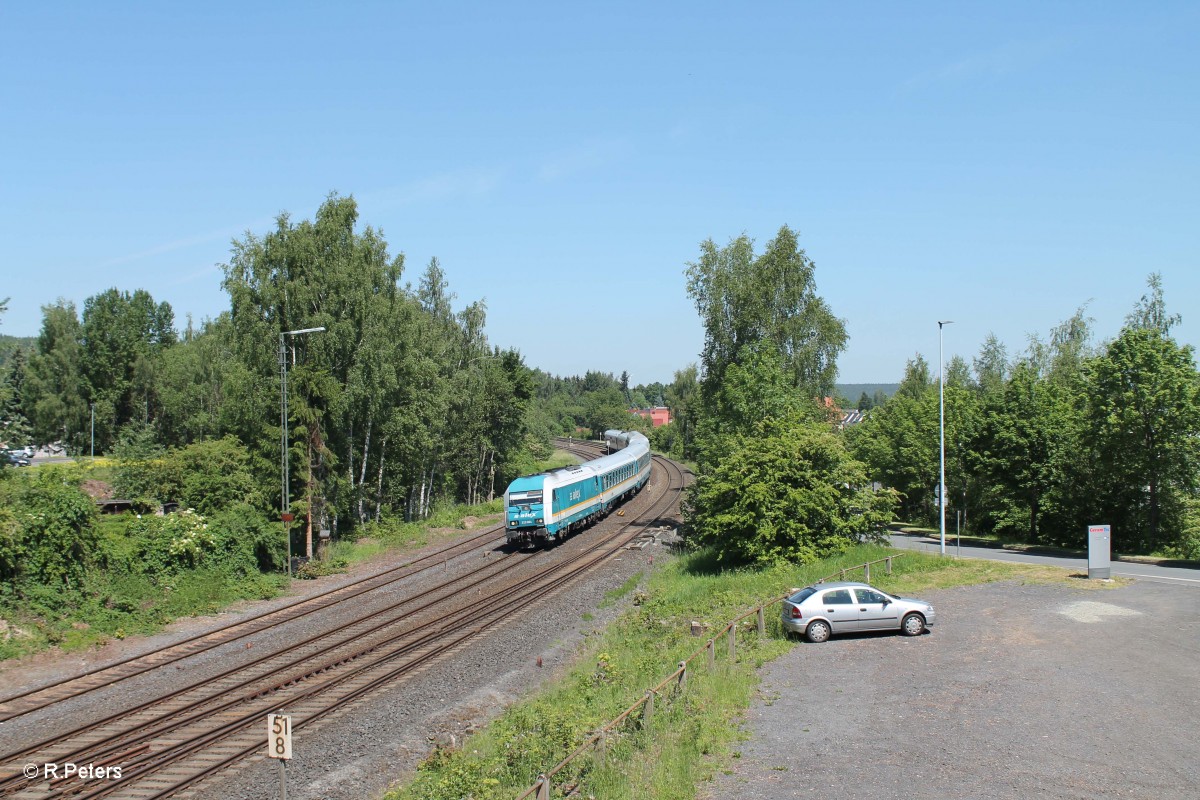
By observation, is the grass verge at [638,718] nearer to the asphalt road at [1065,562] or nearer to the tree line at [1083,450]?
the asphalt road at [1065,562]

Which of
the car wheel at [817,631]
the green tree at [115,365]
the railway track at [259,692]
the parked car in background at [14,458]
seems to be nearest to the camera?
the railway track at [259,692]

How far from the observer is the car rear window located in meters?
19.5

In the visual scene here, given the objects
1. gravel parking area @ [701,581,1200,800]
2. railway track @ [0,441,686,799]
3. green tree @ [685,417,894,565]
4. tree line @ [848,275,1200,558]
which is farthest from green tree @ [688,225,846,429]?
gravel parking area @ [701,581,1200,800]

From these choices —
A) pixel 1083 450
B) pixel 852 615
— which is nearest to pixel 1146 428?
pixel 1083 450

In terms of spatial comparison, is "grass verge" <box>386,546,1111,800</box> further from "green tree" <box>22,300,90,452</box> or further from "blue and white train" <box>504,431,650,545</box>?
"green tree" <box>22,300,90,452</box>

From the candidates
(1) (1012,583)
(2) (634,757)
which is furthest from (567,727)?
(1) (1012,583)

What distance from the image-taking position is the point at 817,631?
19.1 m

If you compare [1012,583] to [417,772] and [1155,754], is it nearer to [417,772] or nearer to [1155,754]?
[1155,754]

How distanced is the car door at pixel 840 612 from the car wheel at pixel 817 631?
185mm

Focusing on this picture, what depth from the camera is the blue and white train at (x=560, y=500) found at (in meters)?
37.5

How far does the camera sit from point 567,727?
1317cm

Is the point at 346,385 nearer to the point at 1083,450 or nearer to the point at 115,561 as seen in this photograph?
the point at 115,561
